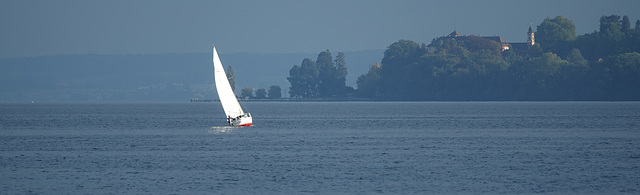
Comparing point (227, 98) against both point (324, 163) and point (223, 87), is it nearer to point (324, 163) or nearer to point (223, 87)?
point (223, 87)

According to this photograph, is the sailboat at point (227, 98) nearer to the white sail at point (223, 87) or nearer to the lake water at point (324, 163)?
the white sail at point (223, 87)

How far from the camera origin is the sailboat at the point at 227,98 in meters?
99.3

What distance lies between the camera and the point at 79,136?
3457 inches

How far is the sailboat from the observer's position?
9931cm

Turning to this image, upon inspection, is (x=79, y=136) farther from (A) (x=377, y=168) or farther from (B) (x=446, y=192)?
(B) (x=446, y=192)

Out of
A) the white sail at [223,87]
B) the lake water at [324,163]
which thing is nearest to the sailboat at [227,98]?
the white sail at [223,87]

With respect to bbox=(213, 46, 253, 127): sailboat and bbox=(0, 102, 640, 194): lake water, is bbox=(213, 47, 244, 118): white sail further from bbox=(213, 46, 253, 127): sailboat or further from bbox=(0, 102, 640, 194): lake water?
bbox=(0, 102, 640, 194): lake water

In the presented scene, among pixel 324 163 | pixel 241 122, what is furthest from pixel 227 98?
pixel 324 163

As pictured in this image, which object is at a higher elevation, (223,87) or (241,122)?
(223,87)

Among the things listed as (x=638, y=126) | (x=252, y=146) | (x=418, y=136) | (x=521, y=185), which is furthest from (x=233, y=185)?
(x=638, y=126)

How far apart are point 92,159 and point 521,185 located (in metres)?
28.1

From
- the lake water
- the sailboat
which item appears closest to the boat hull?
the sailboat

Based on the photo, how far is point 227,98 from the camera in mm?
99875

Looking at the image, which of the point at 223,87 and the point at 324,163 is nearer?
the point at 324,163
